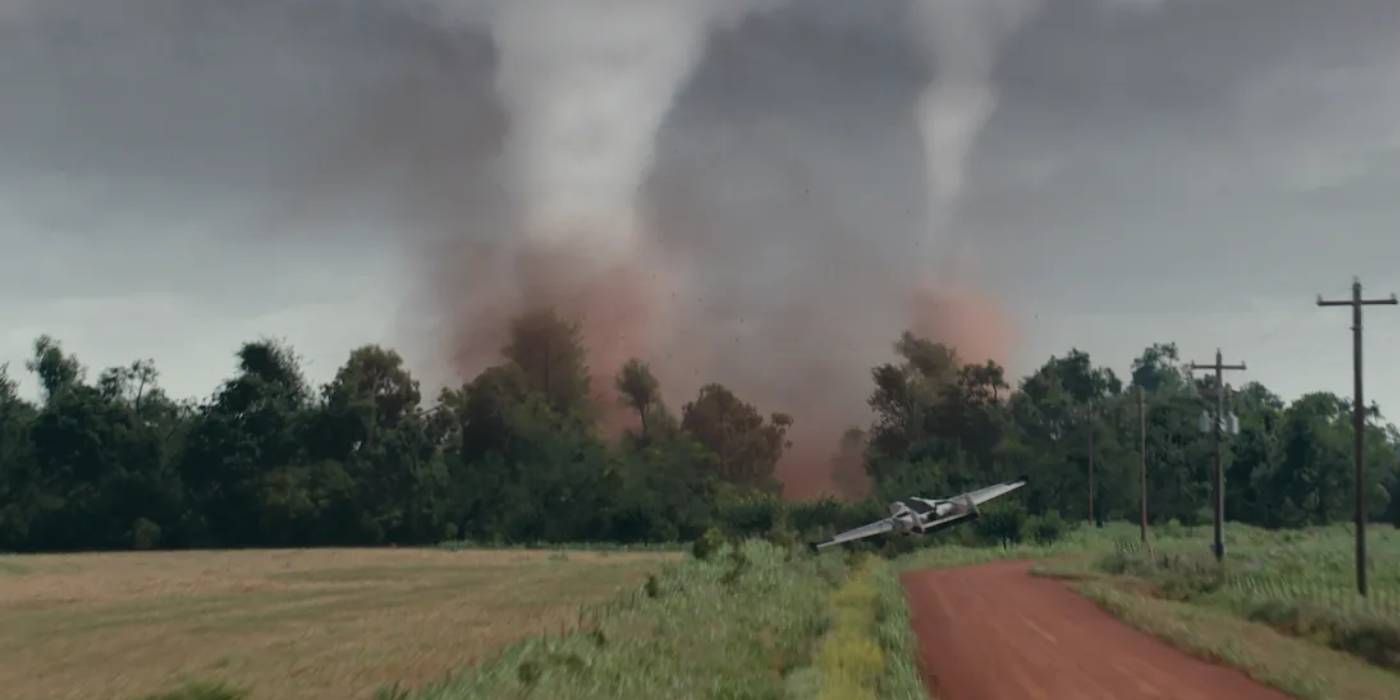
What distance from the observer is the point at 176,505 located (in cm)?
11419

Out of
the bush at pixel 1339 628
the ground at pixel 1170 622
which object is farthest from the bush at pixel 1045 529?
the bush at pixel 1339 628

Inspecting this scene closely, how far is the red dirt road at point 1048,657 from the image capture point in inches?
1007

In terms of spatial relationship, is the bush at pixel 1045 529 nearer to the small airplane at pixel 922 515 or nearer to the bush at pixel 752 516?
the small airplane at pixel 922 515

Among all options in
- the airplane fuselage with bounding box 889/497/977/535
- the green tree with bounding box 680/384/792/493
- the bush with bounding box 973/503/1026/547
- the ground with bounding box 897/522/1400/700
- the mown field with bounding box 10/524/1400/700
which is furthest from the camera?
the green tree with bounding box 680/384/792/493

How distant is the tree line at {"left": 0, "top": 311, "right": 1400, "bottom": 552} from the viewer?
370 ft

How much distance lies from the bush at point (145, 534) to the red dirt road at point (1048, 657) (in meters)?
77.2

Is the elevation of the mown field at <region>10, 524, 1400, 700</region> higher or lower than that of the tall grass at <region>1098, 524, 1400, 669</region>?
lower

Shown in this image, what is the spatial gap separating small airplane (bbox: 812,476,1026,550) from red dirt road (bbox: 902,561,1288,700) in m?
40.0

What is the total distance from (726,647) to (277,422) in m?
97.8

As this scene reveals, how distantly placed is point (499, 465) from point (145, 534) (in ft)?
95.9

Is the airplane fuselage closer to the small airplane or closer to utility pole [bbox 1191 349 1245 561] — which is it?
the small airplane

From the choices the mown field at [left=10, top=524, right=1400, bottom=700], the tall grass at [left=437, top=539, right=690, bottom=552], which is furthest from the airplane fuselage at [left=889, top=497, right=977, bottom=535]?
the tall grass at [left=437, top=539, right=690, bottom=552]

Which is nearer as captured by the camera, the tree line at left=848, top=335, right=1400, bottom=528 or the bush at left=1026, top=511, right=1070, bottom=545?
the bush at left=1026, top=511, right=1070, bottom=545

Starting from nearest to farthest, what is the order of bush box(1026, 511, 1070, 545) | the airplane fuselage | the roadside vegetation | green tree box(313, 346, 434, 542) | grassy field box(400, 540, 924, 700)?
grassy field box(400, 540, 924, 700), the roadside vegetation, the airplane fuselage, bush box(1026, 511, 1070, 545), green tree box(313, 346, 434, 542)
